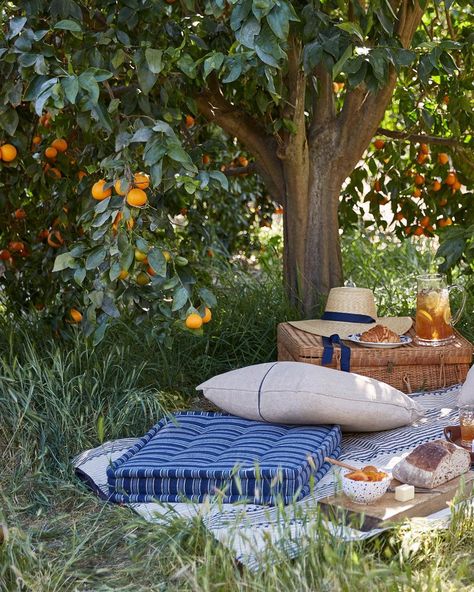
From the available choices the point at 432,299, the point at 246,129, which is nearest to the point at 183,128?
the point at 246,129

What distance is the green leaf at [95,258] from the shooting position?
8.18 ft

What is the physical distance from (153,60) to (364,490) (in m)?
1.14

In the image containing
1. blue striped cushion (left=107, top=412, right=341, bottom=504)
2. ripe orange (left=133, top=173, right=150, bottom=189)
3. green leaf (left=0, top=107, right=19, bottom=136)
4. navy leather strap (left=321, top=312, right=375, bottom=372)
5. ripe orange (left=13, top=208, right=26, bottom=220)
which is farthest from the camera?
ripe orange (left=13, top=208, right=26, bottom=220)

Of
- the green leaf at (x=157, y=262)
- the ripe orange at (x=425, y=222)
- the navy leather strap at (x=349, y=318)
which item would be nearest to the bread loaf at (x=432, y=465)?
the green leaf at (x=157, y=262)

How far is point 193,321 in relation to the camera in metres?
2.51

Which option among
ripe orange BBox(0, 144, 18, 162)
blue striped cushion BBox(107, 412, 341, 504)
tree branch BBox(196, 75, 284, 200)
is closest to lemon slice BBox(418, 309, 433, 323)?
blue striped cushion BBox(107, 412, 341, 504)

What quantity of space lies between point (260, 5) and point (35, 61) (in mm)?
572

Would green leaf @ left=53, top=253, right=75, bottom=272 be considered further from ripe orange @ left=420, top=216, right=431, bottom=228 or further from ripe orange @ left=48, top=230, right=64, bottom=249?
ripe orange @ left=420, top=216, right=431, bottom=228

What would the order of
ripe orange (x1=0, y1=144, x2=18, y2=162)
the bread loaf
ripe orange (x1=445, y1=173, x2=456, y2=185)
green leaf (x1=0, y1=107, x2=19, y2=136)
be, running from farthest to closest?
ripe orange (x1=445, y1=173, x2=456, y2=185) < ripe orange (x1=0, y1=144, x2=18, y2=162) < green leaf (x1=0, y1=107, x2=19, y2=136) < the bread loaf

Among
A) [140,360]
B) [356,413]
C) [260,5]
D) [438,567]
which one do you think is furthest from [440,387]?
[260,5]

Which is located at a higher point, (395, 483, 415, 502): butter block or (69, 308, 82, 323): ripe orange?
(69, 308, 82, 323): ripe orange

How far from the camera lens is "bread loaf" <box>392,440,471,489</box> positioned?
7.52ft

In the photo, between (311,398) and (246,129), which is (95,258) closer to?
(311,398)

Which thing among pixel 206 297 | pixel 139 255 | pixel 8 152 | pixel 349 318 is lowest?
pixel 349 318
